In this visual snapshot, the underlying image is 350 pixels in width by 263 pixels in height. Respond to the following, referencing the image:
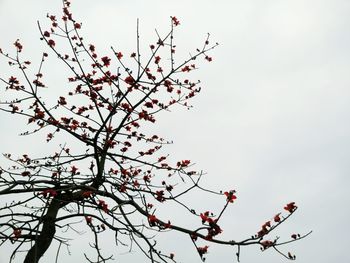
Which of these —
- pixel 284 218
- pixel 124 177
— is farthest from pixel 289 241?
pixel 124 177

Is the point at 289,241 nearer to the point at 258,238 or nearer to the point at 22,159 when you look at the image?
Answer: the point at 258,238

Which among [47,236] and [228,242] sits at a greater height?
[47,236]

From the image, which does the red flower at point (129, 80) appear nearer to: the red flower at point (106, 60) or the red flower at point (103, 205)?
the red flower at point (106, 60)

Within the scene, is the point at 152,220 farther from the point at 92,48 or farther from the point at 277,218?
the point at 92,48

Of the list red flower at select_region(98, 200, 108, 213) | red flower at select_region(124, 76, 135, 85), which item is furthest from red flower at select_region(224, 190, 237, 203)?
red flower at select_region(124, 76, 135, 85)

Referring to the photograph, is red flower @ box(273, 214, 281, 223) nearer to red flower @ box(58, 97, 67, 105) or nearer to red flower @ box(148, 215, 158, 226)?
red flower @ box(148, 215, 158, 226)

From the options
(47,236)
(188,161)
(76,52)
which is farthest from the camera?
(76,52)

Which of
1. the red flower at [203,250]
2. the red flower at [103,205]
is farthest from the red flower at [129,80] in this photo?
the red flower at [203,250]

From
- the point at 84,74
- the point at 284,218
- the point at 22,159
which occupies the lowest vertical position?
the point at 284,218

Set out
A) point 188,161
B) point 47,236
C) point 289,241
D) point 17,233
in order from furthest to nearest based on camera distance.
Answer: point 188,161 → point 47,236 → point 17,233 → point 289,241

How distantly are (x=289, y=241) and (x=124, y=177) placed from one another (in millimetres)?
3934

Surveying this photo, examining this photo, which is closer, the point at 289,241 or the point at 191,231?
the point at 289,241

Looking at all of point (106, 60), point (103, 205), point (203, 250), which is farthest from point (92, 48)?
point (203, 250)

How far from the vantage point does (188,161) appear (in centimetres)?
481
